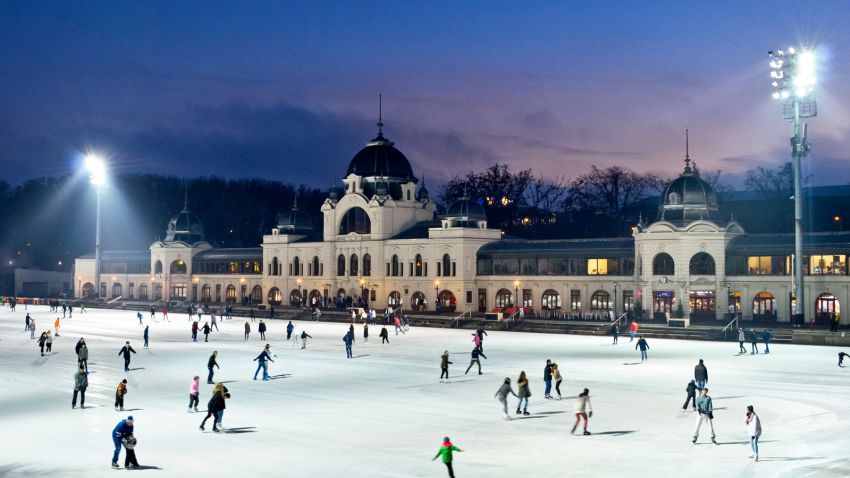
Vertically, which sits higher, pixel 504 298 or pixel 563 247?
pixel 563 247

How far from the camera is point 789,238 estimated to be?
7319 centimetres

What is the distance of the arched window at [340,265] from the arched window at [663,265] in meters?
39.1

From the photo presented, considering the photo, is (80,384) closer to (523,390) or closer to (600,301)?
(523,390)

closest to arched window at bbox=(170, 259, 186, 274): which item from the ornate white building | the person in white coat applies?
the ornate white building

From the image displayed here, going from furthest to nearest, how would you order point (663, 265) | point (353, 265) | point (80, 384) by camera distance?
point (353, 265)
point (663, 265)
point (80, 384)

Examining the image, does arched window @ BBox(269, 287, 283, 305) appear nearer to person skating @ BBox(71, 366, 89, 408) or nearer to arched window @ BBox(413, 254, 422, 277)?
arched window @ BBox(413, 254, 422, 277)

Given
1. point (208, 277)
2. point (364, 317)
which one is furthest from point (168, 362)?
point (208, 277)

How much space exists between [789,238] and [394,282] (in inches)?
1574

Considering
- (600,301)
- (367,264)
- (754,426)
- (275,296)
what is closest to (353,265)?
(367,264)

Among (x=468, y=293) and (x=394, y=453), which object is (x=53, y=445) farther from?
(x=468, y=293)

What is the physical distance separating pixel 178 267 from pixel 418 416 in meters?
102

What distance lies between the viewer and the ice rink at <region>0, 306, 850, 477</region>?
24359mm

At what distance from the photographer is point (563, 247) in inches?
3406

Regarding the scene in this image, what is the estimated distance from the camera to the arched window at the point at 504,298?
89856 millimetres
